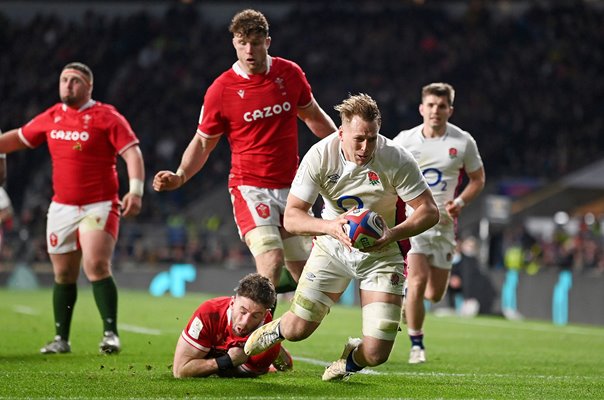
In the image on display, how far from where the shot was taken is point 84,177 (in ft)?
31.2

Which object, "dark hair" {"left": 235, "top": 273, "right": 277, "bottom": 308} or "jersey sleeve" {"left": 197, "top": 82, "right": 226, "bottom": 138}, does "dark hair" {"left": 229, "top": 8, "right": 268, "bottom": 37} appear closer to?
"jersey sleeve" {"left": 197, "top": 82, "right": 226, "bottom": 138}

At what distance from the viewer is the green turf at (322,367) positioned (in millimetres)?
6684

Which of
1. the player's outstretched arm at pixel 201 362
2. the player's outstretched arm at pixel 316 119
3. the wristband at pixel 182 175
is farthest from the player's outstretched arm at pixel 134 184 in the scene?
the player's outstretched arm at pixel 201 362

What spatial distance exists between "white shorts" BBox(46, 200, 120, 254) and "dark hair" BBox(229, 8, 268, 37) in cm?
248

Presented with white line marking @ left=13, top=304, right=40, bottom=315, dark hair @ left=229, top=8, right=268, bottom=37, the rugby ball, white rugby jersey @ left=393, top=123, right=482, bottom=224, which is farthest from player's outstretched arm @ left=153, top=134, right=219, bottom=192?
white line marking @ left=13, top=304, right=40, bottom=315

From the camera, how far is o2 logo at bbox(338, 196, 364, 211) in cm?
685

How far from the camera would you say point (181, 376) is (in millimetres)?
7207

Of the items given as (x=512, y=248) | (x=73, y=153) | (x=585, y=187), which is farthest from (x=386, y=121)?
(x=73, y=153)

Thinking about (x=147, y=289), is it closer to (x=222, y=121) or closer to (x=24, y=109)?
(x=24, y=109)

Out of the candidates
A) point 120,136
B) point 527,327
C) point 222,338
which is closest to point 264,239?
point 222,338

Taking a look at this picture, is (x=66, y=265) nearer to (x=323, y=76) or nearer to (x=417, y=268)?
(x=417, y=268)

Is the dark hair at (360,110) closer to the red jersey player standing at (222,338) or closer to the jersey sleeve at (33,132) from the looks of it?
the red jersey player standing at (222,338)

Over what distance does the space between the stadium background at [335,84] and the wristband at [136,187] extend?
14576 millimetres

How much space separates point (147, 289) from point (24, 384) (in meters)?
20.4
